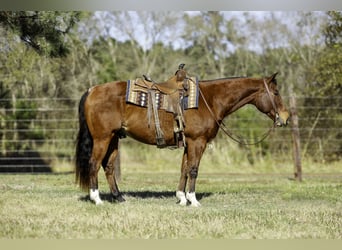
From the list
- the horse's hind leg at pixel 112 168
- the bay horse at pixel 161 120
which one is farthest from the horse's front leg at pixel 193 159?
the horse's hind leg at pixel 112 168

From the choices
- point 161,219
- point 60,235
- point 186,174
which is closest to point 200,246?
point 161,219

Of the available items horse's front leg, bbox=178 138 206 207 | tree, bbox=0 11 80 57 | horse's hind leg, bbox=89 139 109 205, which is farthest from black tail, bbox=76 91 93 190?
tree, bbox=0 11 80 57

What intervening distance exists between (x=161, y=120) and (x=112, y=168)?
0.80 meters

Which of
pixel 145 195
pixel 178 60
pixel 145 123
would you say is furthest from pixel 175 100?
pixel 178 60

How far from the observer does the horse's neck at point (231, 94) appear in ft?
18.1

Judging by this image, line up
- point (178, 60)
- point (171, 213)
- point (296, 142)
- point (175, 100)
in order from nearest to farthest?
point (171, 213) → point (175, 100) → point (296, 142) → point (178, 60)

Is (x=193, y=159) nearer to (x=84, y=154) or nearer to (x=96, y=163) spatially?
(x=96, y=163)

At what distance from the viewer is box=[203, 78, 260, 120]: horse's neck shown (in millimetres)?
5504

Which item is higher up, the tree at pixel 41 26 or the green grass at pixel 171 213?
the tree at pixel 41 26

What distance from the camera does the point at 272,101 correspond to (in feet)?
18.0

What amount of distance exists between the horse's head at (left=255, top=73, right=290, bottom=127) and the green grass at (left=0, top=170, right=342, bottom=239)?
3.08 feet

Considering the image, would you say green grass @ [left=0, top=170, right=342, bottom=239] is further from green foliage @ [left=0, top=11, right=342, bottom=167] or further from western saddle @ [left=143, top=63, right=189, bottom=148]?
green foliage @ [left=0, top=11, right=342, bottom=167]

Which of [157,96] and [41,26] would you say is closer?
[157,96]

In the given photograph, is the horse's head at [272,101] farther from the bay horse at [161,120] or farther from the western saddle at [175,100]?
the western saddle at [175,100]
